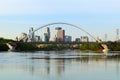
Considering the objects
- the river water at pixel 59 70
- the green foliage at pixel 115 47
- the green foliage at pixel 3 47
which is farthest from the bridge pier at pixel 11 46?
the river water at pixel 59 70

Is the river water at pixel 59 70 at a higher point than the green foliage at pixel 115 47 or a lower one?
lower

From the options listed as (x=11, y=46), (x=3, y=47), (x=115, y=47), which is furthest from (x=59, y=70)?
(x=115, y=47)

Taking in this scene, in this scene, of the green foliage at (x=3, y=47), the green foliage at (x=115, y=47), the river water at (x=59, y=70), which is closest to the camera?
the river water at (x=59, y=70)

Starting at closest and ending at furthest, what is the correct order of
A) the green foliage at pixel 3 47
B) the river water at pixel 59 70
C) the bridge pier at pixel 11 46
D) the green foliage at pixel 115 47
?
the river water at pixel 59 70
the bridge pier at pixel 11 46
the green foliage at pixel 3 47
the green foliage at pixel 115 47

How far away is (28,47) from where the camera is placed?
571ft

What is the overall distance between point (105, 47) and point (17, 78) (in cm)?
11301

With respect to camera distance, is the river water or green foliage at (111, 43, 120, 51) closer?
the river water

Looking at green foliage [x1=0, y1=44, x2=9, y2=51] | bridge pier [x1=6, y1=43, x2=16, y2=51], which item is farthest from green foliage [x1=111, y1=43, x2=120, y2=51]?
green foliage [x1=0, y1=44, x2=9, y2=51]

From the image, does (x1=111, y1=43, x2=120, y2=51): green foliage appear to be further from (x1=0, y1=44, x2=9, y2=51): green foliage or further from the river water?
the river water

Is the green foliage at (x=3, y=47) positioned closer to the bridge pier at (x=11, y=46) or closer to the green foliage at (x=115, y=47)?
the bridge pier at (x=11, y=46)

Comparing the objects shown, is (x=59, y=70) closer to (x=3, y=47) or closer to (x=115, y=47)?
(x=3, y=47)

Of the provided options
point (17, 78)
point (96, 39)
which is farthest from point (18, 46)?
point (17, 78)

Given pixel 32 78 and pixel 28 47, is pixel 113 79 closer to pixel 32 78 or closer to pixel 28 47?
pixel 32 78

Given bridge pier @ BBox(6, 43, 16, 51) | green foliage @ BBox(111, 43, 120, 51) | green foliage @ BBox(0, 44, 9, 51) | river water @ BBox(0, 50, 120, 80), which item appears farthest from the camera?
green foliage @ BBox(111, 43, 120, 51)
